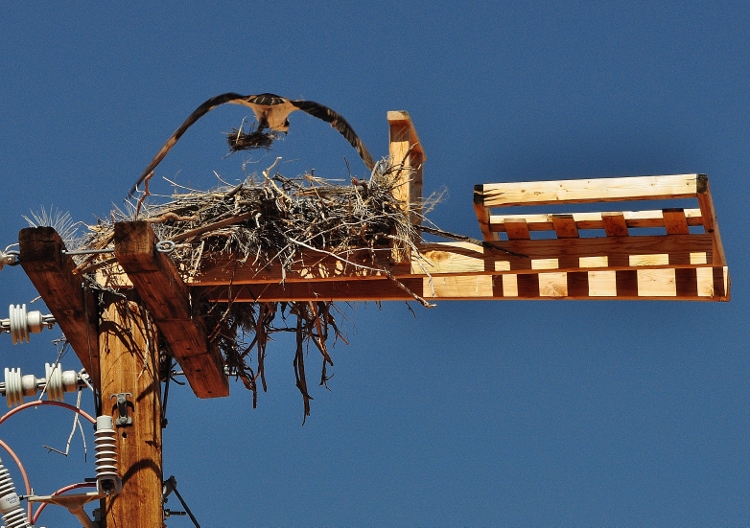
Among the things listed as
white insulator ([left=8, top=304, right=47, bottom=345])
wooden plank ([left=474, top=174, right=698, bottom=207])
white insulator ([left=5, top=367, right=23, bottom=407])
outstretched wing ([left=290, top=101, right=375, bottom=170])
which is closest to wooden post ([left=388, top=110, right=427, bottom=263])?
outstretched wing ([left=290, top=101, right=375, bottom=170])

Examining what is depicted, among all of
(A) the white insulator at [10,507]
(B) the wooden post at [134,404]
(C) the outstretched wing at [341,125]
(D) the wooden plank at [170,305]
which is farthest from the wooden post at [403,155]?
(A) the white insulator at [10,507]

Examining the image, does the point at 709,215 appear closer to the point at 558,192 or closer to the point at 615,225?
the point at 615,225

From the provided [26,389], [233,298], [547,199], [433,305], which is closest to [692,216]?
[547,199]

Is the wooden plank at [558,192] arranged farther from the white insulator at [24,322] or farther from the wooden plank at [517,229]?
the white insulator at [24,322]

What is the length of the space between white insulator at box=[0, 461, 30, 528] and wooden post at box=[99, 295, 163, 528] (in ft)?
1.22

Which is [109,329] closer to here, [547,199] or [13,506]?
[13,506]

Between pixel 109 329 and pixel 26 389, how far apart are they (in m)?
0.51

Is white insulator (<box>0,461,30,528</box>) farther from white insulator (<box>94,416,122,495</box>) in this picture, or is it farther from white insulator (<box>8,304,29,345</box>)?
white insulator (<box>8,304,29,345</box>)

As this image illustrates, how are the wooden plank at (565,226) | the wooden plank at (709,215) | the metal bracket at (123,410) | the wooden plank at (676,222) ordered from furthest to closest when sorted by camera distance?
the metal bracket at (123,410), the wooden plank at (565,226), the wooden plank at (676,222), the wooden plank at (709,215)

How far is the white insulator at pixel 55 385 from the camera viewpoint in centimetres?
692

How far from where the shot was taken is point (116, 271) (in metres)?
6.86

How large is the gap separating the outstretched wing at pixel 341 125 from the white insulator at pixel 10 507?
2.31m

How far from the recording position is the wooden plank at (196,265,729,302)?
22.4ft

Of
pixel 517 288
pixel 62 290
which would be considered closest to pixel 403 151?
pixel 517 288
